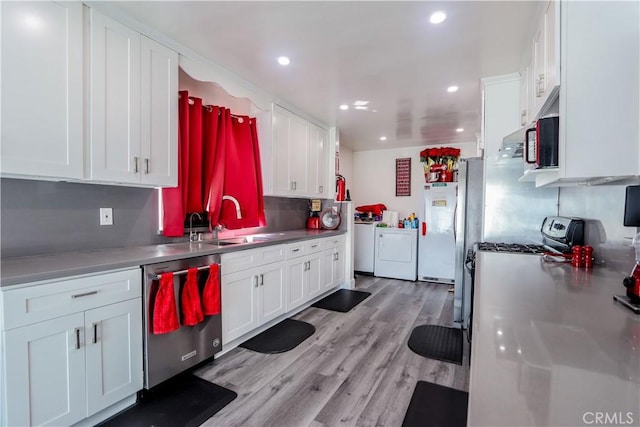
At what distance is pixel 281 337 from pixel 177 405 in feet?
3.53

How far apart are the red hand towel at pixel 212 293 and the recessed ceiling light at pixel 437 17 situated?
2.20 meters


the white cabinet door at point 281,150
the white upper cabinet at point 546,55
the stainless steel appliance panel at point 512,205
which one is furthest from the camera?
the white cabinet door at point 281,150

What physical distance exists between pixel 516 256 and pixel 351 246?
2584 millimetres

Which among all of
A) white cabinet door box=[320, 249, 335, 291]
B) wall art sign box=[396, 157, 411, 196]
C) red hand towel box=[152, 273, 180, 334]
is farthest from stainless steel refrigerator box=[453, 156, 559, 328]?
wall art sign box=[396, 157, 411, 196]

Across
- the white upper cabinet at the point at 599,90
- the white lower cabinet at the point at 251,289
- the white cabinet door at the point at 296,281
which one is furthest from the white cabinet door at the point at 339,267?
the white upper cabinet at the point at 599,90

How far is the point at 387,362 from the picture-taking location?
2355 mm

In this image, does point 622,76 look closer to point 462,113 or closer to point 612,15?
point 612,15

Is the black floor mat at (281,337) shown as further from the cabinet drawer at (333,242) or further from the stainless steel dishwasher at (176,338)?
the cabinet drawer at (333,242)

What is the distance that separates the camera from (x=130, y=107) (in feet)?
6.51

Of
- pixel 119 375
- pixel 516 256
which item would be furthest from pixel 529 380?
pixel 119 375

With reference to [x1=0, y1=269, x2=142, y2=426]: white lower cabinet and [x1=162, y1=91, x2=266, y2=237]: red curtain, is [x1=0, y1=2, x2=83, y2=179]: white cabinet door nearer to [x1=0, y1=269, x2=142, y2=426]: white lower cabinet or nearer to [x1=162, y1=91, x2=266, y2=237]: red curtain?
[x1=0, y1=269, x2=142, y2=426]: white lower cabinet

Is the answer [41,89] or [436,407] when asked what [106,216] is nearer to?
[41,89]

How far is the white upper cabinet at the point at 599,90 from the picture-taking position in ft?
3.64

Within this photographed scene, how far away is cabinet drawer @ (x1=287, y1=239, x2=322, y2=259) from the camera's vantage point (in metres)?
3.18
